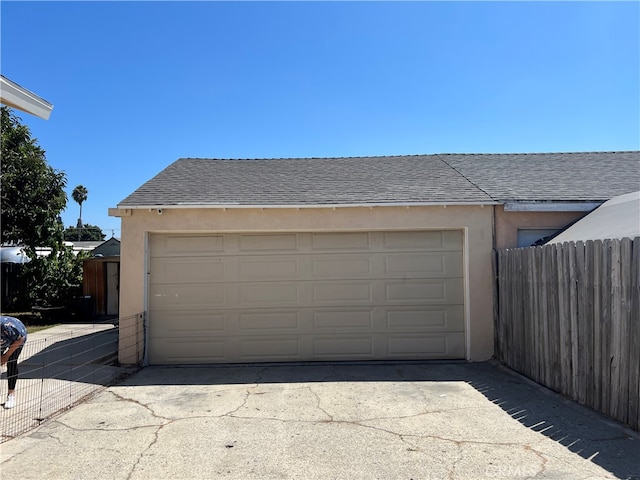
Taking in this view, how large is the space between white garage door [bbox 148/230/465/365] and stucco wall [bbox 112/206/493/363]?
0.22 m

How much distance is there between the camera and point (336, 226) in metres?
A: 8.42

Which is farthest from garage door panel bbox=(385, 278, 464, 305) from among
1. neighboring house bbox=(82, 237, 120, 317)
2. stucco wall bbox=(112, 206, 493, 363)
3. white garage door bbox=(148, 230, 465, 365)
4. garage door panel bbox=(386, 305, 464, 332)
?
neighboring house bbox=(82, 237, 120, 317)

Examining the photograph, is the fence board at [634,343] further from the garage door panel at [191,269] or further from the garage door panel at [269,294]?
the garage door panel at [191,269]

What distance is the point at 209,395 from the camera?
6.38 m

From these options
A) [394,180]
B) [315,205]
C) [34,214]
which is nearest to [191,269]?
[315,205]

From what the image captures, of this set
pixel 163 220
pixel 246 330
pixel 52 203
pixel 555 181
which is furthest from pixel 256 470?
pixel 52 203

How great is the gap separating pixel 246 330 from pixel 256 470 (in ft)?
15.0

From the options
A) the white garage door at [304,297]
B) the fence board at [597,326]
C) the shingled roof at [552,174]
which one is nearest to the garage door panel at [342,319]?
the white garage door at [304,297]

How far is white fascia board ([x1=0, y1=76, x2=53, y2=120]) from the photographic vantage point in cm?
489

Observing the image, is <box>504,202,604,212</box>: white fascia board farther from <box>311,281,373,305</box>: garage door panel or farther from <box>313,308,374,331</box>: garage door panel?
<box>313,308,374,331</box>: garage door panel

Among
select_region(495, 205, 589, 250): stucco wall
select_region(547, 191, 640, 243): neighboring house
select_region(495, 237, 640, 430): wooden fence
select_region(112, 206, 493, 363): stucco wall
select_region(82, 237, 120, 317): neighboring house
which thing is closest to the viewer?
select_region(495, 237, 640, 430): wooden fence

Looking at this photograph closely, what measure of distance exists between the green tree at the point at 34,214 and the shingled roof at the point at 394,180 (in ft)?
20.0

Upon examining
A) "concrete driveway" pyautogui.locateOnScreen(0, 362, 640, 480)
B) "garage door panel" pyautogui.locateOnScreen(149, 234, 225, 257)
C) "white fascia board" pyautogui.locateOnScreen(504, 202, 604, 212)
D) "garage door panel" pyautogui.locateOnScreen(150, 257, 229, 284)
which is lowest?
"concrete driveway" pyautogui.locateOnScreen(0, 362, 640, 480)

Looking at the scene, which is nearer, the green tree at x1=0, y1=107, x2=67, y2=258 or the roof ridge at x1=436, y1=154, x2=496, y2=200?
the roof ridge at x1=436, y1=154, x2=496, y2=200
